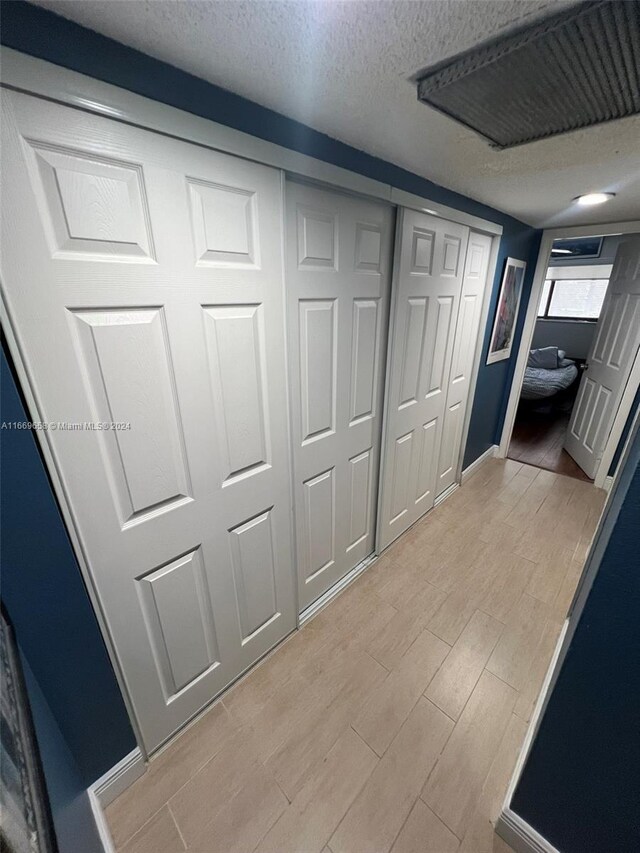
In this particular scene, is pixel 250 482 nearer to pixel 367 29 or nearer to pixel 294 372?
pixel 294 372

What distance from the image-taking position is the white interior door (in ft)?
9.21

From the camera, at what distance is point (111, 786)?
1.18 meters

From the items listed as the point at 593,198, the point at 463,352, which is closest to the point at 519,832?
the point at 463,352

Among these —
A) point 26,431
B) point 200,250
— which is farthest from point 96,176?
point 26,431

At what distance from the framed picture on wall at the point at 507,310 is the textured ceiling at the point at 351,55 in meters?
1.29

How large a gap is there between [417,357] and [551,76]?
128cm

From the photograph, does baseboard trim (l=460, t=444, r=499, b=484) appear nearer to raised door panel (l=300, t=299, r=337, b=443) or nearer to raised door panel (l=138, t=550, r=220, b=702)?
raised door panel (l=300, t=299, r=337, b=443)

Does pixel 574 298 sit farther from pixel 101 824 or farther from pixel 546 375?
pixel 101 824

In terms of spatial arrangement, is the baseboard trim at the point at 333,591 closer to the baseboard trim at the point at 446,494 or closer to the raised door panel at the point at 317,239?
the baseboard trim at the point at 446,494

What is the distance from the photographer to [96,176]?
2.58ft

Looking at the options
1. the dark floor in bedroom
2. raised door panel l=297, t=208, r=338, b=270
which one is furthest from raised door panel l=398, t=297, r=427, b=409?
the dark floor in bedroom

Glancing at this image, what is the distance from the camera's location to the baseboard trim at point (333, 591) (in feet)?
6.03

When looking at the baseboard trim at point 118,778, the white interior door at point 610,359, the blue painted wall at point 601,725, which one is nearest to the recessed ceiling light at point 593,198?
the white interior door at point 610,359

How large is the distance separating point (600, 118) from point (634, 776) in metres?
1.81
